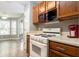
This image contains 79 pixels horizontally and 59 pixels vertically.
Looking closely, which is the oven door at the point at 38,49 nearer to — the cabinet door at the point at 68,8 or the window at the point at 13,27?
the window at the point at 13,27

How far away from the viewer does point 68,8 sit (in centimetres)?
193

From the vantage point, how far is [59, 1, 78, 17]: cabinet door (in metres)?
1.78

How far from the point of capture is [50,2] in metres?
2.44

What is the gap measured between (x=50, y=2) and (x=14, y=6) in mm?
729

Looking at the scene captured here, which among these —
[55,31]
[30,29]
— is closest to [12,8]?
[30,29]

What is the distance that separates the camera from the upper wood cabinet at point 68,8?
5.78 feet

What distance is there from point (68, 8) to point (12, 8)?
2.76 ft

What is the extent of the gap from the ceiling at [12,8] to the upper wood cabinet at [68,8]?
1.94ft

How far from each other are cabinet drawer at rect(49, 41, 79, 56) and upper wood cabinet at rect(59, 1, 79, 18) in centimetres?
49

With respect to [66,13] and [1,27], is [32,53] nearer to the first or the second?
[1,27]

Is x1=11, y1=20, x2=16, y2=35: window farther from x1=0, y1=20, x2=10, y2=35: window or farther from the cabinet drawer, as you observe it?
the cabinet drawer

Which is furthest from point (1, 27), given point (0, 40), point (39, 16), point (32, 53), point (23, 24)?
point (39, 16)

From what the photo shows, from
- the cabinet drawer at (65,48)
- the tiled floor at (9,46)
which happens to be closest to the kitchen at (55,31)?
the cabinet drawer at (65,48)

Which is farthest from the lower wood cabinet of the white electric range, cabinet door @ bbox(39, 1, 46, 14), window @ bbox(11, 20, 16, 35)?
cabinet door @ bbox(39, 1, 46, 14)
